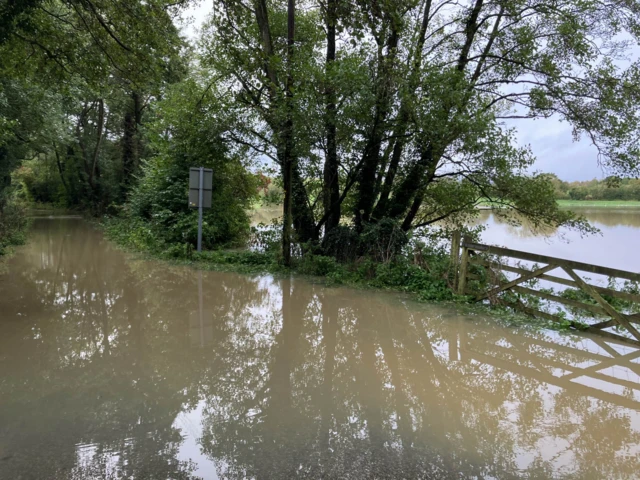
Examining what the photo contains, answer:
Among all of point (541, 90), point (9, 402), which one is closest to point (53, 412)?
point (9, 402)

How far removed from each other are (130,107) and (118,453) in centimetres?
2890

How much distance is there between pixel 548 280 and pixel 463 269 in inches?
67.7

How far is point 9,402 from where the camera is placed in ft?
14.4

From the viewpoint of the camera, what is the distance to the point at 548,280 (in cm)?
765

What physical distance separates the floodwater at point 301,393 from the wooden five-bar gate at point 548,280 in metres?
0.46

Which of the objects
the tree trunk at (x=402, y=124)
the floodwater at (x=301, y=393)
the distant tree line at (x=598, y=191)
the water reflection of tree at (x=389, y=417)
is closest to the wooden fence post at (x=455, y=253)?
the floodwater at (x=301, y=393)

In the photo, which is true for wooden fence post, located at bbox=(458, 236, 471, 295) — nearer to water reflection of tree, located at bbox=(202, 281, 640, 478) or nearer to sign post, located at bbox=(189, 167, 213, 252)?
water reflection of tree, located at bbox=(202, 281, 640, 478)

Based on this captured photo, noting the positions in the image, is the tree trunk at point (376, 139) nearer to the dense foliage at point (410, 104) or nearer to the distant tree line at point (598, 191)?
the dense foliage at point (410, 104)

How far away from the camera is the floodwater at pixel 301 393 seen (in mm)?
3576

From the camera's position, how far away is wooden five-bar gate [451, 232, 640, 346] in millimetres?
6742

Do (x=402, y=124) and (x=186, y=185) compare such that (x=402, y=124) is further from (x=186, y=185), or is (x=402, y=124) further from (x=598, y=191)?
(x=598, y=191)

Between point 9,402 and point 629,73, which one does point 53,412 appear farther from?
point 629,73

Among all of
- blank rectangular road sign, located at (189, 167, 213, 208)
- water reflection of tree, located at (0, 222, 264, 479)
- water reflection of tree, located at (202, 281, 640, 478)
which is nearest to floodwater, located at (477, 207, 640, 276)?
water reflection of tree, located at (202, 281, 640, 478)

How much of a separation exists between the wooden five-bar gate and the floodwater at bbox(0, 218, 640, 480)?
1.50 ft
